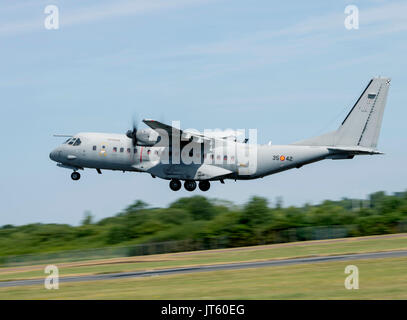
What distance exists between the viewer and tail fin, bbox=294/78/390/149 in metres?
47.5

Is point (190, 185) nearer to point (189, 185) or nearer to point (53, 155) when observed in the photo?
point (189, 185)

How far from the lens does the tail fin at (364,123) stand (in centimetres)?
4750

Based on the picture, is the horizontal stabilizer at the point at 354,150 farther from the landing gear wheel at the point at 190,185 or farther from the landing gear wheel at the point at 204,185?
the landing gear wheel at the point at 190,185

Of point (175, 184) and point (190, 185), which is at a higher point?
point (175, 184)

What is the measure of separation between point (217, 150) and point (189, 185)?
154 inches

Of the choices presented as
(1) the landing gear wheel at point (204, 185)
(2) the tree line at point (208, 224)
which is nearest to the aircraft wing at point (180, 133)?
(1) the landing gear wheel at point (204, 185)

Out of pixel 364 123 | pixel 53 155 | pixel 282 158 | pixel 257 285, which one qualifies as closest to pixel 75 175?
pixel 53 155

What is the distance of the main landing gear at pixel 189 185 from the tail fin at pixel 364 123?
25.7 ft

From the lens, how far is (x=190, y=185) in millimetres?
50344
